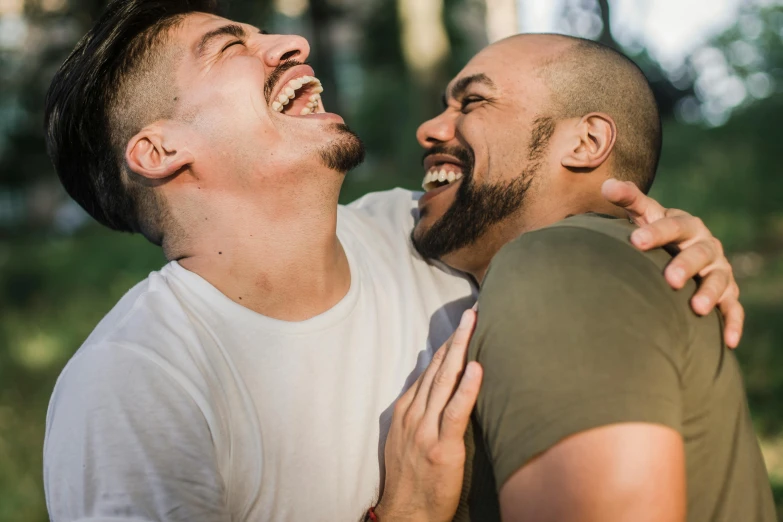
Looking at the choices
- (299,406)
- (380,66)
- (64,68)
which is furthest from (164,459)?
(380,66)

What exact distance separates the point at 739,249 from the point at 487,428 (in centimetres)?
930

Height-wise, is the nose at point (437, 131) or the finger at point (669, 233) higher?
the nose at point (437, 131)

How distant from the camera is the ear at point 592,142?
289 centimetres

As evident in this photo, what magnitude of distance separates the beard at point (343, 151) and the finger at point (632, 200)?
964 mm


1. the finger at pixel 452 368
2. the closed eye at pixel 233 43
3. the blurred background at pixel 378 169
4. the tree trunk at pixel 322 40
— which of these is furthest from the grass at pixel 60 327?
the tree trunk at pixel 322 40

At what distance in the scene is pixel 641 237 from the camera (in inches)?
84.7

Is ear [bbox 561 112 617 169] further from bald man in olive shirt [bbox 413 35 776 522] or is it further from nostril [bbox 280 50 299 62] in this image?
nostril [bbox 280 50 299 62]

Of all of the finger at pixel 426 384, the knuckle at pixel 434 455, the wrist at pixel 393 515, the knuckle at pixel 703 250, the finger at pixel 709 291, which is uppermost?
the knuckle at pixel 703 250

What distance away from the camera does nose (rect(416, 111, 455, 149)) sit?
323 centimetres

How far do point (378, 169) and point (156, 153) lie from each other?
12964mm

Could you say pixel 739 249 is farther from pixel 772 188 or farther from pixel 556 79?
pixel 556 79

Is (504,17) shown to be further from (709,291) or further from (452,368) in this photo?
(452,368)

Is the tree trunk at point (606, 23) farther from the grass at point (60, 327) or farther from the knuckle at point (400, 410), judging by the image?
the knuckle at point (400, 410)

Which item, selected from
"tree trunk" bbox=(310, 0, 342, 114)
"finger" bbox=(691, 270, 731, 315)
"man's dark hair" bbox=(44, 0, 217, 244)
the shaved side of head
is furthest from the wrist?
"tree trunk" bbox=(310, 0, 342, 114)
